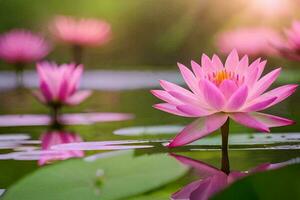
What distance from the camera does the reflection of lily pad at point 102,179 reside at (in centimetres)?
66

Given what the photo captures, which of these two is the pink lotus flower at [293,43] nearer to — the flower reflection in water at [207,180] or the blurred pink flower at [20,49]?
the flower reflection in water at [207,180]

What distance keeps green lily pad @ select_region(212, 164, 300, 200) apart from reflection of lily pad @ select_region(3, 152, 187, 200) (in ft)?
0.53

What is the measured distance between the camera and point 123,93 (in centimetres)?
193

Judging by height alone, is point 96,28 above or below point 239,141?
above

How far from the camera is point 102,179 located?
70cm

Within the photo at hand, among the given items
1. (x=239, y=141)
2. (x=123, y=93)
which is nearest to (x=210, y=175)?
(x=239, y=141)

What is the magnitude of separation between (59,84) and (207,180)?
59cm

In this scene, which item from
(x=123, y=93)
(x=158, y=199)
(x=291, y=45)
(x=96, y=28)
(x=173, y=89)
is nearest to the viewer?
(x=158, y=199)

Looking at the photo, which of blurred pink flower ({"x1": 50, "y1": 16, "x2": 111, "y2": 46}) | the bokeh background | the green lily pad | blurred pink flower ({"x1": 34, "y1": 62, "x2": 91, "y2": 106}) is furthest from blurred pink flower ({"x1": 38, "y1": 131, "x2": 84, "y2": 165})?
the bokeh background

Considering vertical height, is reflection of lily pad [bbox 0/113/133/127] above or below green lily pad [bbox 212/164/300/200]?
above

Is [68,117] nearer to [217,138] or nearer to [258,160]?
[217,138]

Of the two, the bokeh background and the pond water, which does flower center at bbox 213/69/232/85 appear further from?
the bokeh background

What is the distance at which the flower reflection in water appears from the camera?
0.65 metres

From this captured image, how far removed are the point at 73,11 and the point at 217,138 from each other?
94.2 inches
